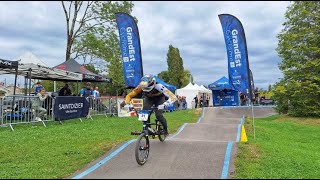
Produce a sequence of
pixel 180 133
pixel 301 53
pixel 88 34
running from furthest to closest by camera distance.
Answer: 1. pixel 88 34
2. pixel 301 53
3. pixel 180 133

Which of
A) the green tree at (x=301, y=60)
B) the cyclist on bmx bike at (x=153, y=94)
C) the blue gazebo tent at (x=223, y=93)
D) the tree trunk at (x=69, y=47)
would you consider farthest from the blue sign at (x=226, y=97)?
the cyclist on bmx bike at (x=153, y=94)

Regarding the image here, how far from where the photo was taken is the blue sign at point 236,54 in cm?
1346

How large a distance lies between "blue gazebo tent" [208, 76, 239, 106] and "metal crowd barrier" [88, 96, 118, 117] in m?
21.0

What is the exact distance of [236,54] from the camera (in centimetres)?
1395

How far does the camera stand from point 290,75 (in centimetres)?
2445

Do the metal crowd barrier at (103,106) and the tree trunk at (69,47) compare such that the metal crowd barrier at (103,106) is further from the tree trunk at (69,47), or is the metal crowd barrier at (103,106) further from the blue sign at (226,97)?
the blue sign at (226,97)

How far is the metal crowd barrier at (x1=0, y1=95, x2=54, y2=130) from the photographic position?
45.8 ft

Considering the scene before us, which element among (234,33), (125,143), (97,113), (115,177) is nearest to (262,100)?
(97,113)

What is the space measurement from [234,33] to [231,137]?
3874 mm

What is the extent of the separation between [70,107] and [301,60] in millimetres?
15185

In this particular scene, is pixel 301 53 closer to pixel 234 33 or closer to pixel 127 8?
pixel 234 33

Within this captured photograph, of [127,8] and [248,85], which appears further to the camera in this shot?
[127,8]

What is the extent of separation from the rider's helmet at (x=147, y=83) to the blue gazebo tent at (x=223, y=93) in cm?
3246

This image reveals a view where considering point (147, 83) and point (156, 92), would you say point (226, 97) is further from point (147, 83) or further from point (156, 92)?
point (147, 83)
